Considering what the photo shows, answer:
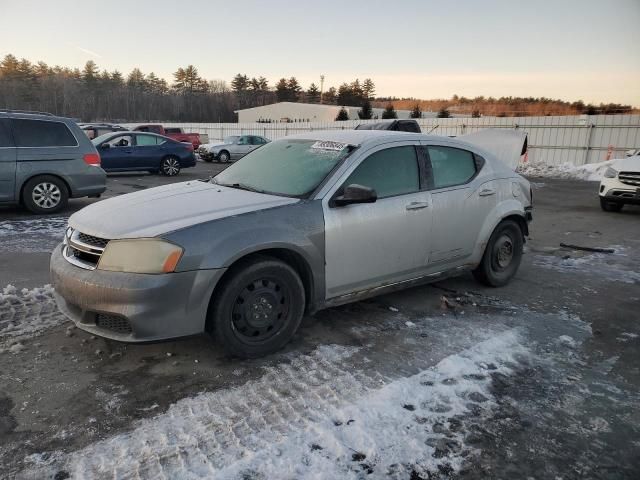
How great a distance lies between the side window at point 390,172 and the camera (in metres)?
4.03

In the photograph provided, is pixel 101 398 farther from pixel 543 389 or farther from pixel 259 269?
pixel 543 389

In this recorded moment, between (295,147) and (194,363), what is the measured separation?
217 centimetres

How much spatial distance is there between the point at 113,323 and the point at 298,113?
68065 mm

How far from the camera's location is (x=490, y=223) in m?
4.93

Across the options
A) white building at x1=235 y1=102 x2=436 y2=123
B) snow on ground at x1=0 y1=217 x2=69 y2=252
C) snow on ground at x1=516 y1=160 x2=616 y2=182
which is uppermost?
white building at x1=235 y1=102 x2=436 y2=123

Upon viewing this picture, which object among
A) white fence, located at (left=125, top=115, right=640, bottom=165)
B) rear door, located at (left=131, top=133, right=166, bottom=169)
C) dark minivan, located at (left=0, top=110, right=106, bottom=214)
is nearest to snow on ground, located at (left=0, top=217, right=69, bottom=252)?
dark minivan, located at (left=0, top=110, right=106, bottom=214)

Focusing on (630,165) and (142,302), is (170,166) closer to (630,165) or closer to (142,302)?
(630,165)

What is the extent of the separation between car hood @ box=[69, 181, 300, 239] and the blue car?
12.6 metres

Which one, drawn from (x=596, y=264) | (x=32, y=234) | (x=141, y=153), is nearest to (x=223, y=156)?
(x=141, y=153)

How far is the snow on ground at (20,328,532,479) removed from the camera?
236cm

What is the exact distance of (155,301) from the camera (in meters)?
3.03

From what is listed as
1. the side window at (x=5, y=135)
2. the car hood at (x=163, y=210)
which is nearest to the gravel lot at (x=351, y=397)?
the car hood at (x=163, y=210)

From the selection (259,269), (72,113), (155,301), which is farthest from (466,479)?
(72,113)

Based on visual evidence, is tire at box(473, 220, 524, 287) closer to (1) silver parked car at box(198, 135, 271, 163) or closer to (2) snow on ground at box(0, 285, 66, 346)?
(2) snow on ground at box(0, 285, 66, 346)
